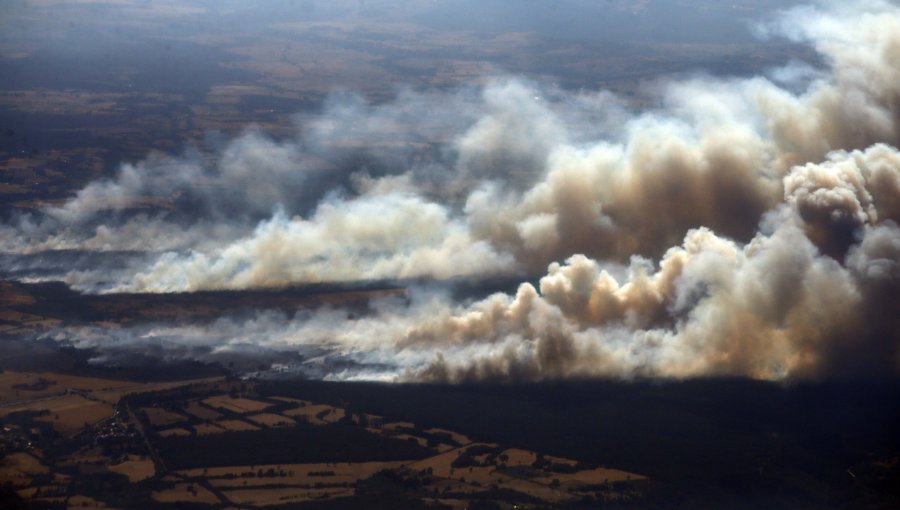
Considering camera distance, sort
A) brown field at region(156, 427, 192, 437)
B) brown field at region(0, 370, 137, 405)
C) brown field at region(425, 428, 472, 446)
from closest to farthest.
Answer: brown field at region(425, 428, 472, 446) < brown field at region(156, 427, 192, 437) < brown field at region(0, 370, 137, 405)

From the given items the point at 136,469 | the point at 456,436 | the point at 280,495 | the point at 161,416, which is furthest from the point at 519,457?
the point at 161,416

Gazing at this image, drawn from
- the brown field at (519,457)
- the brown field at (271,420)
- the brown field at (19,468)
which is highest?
the brown field at (271,420)

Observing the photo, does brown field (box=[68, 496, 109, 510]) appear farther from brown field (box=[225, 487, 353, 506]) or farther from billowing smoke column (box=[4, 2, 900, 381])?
billowing smoke column (box=[4, 2, 900, 381])

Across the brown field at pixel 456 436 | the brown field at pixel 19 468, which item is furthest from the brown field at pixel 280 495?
the brown field at pixel 19 468

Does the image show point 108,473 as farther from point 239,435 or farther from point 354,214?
point 354,214

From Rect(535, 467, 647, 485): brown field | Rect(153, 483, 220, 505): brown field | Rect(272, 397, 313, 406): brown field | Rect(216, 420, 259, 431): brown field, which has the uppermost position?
Rect(272, 397, 313, 406): brown field

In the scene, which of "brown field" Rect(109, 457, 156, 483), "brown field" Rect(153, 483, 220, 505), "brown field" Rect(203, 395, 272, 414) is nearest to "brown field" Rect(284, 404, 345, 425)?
"brown field" Rect(203, 395, 272, 414)

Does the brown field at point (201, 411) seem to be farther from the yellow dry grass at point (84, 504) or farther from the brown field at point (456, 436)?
the brown field at point (456, 436)
